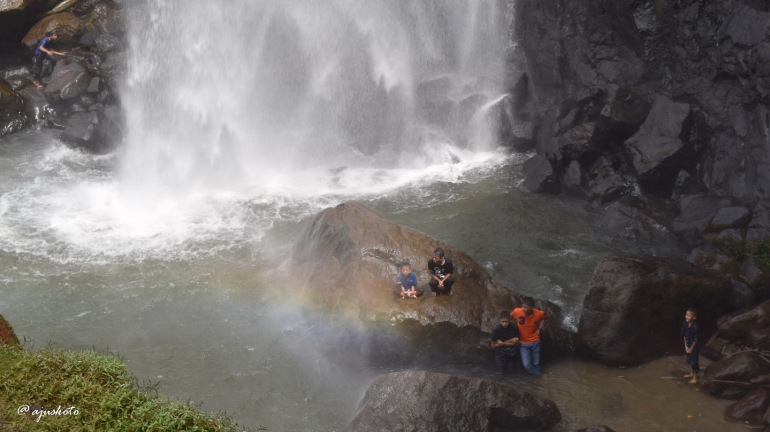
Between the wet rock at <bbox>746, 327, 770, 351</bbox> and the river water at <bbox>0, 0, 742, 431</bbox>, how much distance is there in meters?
1.54

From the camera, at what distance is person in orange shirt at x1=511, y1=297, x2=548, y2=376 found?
10.2 meters

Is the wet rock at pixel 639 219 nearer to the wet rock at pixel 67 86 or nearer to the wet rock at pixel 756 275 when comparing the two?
the wet rock at pixel 756 275

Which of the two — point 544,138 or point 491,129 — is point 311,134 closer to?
point 491,129

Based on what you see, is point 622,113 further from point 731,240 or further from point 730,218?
point 731,240

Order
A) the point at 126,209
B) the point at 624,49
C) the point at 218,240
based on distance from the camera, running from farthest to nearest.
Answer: the point at 624,49 < the point at 126,209 < the point at 218,240

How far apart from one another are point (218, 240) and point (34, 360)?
822 cm

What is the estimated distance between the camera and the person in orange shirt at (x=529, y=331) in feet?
33.3

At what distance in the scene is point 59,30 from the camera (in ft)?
77.9

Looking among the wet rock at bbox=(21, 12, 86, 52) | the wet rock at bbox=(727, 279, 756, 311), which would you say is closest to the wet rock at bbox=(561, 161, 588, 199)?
the wet rock at bbox=(727, 279, 756, 311)

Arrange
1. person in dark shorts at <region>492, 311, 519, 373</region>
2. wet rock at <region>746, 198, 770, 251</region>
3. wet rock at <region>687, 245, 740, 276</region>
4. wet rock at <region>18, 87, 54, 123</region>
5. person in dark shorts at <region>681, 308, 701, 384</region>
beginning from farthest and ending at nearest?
wet rock at <region>18, 87, 54, 123</region>
wet rock at <region>746, 198, 770, 251</region>
wet rock at <region>687, 245, 740, 276</region>
person in dark shorts at <region>492, 311, 519, 373</region>
person in dark shorts at <region>681, 308, 701, 384</region>

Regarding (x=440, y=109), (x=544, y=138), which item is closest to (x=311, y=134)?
(x=440, y=109)

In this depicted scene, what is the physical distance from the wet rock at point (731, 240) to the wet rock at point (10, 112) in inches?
882

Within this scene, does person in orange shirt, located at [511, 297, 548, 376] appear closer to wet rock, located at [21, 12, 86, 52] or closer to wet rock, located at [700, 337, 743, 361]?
wet rock, located at [700, 337, 743, 361]

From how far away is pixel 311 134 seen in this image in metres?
21.8
